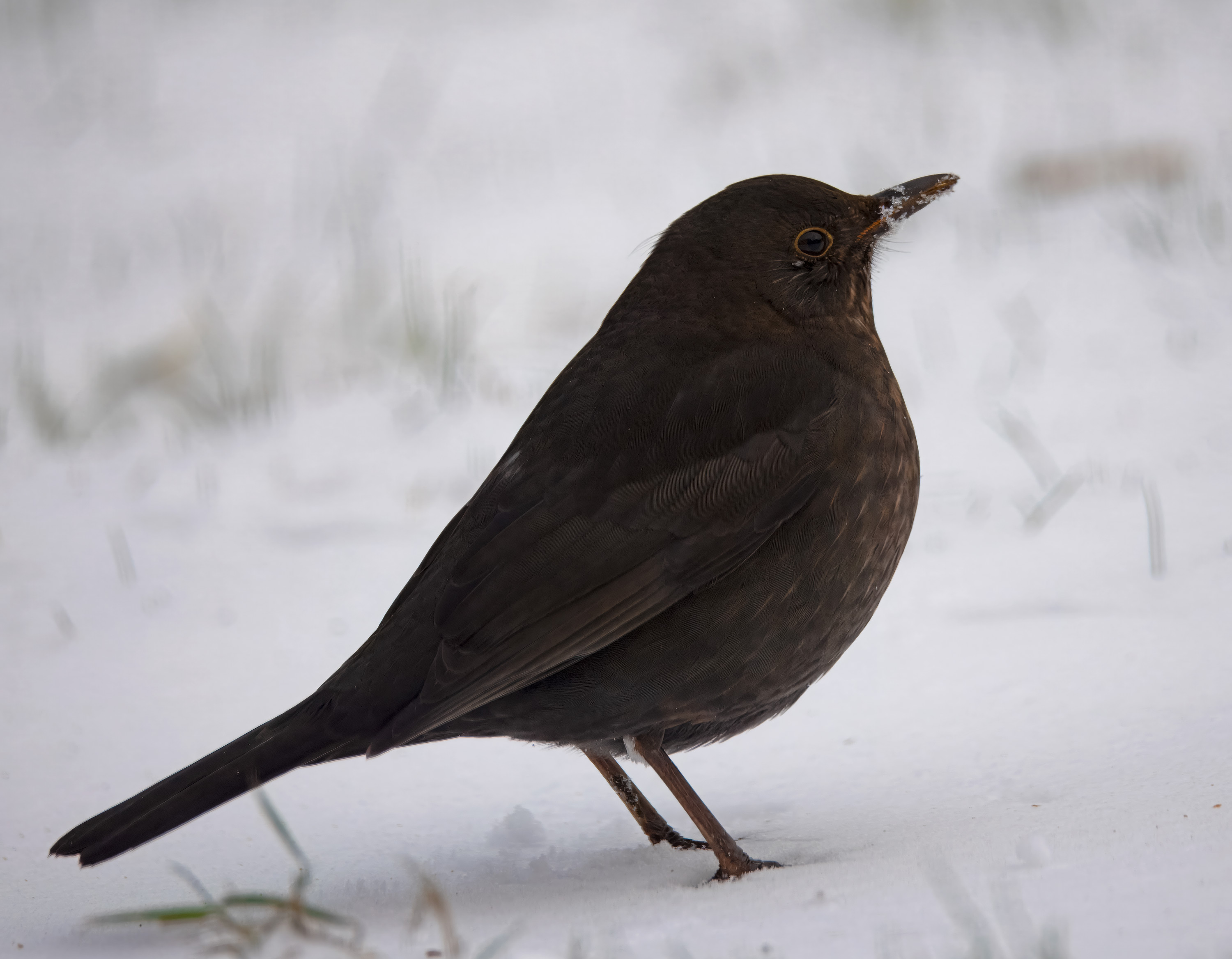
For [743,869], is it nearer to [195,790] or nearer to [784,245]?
[195,790]

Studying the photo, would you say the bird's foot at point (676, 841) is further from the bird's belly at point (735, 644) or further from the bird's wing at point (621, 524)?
the bird's wing at point (621, 524)

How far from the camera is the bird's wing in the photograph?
2730 millimetres

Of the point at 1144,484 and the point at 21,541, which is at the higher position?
the point at 21,541

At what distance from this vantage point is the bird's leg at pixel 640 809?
10.7ft

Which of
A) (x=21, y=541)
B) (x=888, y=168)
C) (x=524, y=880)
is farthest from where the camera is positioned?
(x=888, y=168)

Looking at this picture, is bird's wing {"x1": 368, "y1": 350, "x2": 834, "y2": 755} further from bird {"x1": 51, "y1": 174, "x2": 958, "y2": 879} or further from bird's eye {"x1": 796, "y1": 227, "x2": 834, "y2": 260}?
bird's eye {"x1": 796, "y1": 227, "x2": 834, "y2": 260}

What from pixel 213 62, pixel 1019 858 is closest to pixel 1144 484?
pixel 1019 858

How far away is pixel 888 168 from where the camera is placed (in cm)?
709

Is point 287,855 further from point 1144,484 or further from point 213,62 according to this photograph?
point 213,62

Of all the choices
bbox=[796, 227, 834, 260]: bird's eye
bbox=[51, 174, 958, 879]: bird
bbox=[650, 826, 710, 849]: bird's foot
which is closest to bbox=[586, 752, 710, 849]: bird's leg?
bbox=[650, 826, 710, 849]: bird's foot

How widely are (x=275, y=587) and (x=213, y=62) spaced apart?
537cm

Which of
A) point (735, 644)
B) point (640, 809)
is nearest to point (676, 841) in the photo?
point (640, 809)

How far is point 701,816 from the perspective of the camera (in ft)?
9.58

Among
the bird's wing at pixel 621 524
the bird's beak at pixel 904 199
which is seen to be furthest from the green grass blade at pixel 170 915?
the bird's beak at pixel 904 199
